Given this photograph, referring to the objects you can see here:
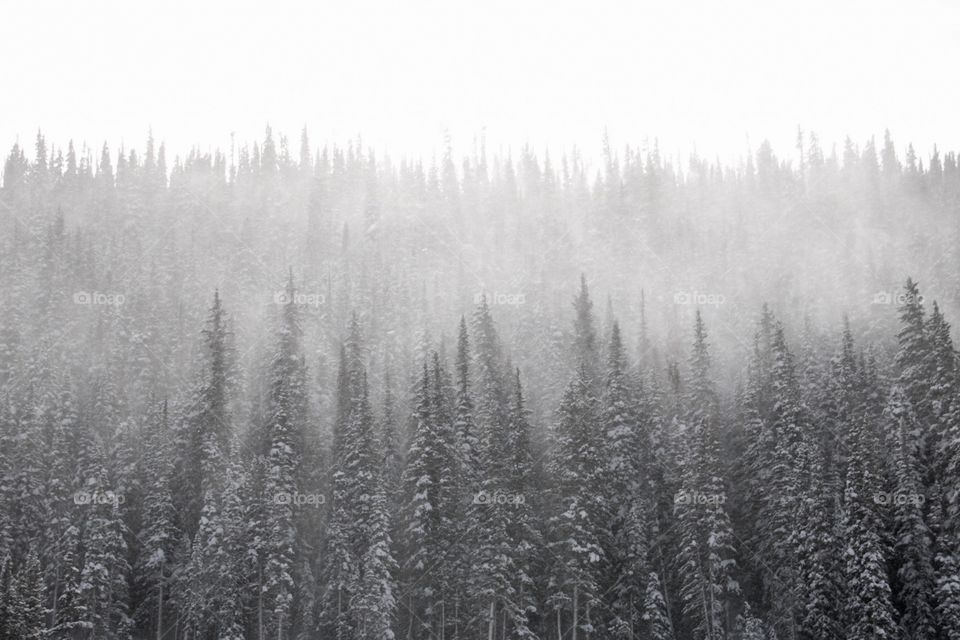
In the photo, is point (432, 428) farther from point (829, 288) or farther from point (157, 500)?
point (829, 288)

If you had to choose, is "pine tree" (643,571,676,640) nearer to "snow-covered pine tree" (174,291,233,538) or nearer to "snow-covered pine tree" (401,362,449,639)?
"snow-covered pine tree" (401,362,449,639)

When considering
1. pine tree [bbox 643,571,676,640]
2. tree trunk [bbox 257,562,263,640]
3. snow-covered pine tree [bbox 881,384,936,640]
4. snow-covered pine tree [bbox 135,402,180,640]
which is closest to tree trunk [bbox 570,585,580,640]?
pine tree [bbox 643,571,676,640]

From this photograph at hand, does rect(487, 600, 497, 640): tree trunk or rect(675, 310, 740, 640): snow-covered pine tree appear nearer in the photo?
rect(487, 600, 497, 640): tree trunk

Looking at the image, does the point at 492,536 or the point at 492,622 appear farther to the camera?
the point at 492,536

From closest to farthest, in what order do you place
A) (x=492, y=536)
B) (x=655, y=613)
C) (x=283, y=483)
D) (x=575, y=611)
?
(x=492, y=536) → (x=575, y=611) → (x=655, y=613) → (x=283, y=483)

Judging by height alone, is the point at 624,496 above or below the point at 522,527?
above

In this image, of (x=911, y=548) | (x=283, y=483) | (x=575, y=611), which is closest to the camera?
(x=911, y=548)

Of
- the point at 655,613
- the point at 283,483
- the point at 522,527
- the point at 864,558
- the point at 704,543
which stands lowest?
the point at 655,613

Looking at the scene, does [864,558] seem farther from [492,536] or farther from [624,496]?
[492,536]

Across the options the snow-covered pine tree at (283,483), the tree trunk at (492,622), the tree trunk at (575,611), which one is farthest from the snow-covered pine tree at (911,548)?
the snow-covered pine tree at (283,483)

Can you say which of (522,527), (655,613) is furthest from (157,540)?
(655,613)

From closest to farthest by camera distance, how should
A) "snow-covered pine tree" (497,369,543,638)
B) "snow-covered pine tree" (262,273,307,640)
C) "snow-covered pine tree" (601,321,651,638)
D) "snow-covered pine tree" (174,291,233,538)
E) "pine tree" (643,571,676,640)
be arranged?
"snow-covered pine tree" (497,369,543,638), "snow-covered pine tree" (262,273,307,640), "pine tree" (643,571,676,640), "snow-covered pine tree" (601,321,651,638), "snow-covered pine tree" (174,291,233,538)

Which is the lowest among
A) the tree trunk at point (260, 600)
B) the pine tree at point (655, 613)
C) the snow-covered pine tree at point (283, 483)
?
the pine tree at point (655, 613)

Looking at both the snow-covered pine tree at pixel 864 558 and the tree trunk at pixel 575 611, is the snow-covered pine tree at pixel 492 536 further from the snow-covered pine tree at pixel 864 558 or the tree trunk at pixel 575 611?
the snow-covered pine tree at pixel 864 558
